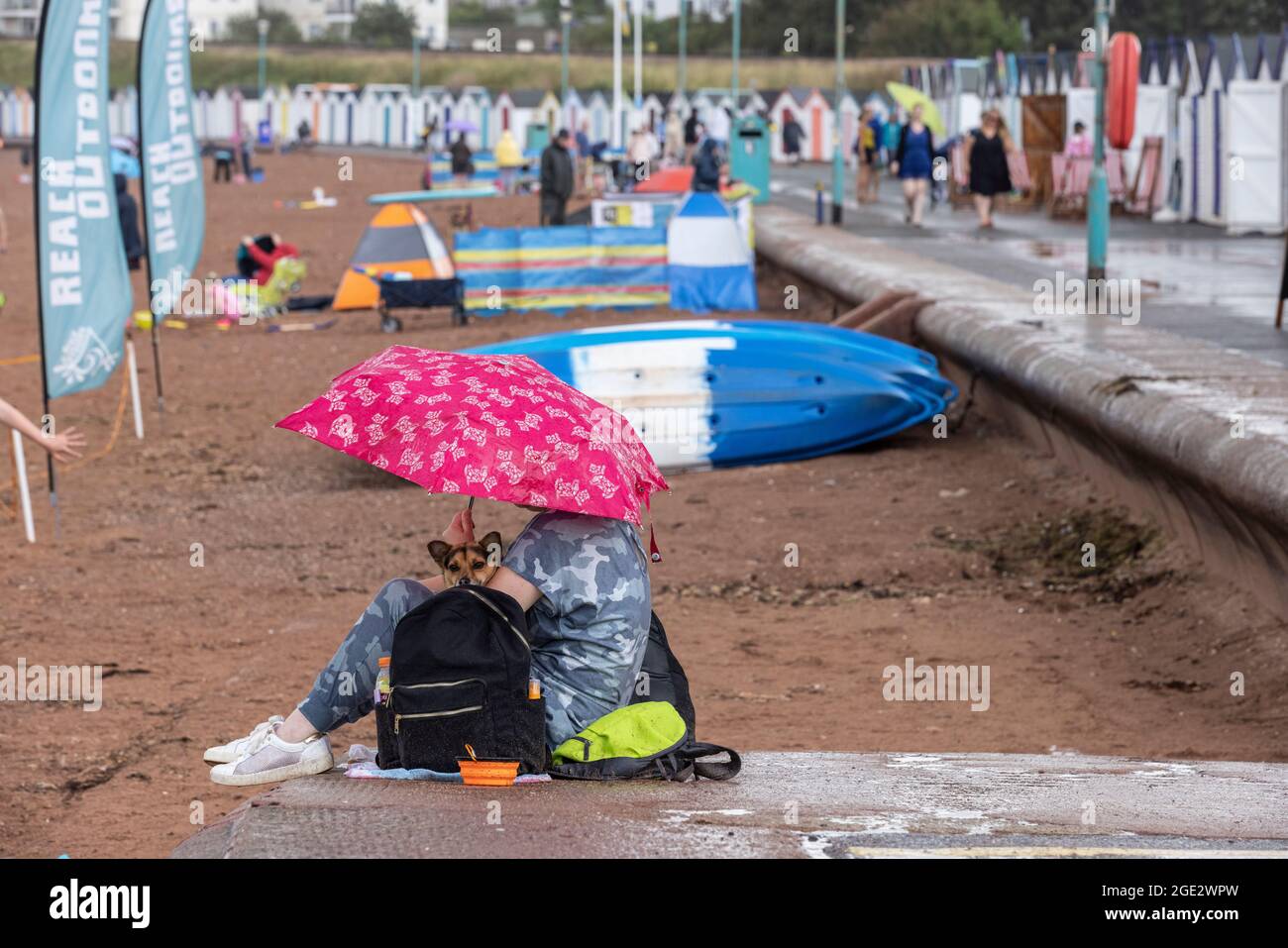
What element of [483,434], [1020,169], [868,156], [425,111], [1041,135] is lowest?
[483,434]

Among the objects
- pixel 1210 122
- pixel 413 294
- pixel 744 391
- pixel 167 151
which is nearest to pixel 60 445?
pixel 744 391

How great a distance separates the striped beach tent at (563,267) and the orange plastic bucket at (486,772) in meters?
17.8

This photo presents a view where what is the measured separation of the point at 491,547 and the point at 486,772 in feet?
2.79

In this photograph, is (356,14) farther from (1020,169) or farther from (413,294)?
(413,294)

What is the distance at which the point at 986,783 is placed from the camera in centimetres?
520

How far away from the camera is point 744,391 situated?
13195 mm

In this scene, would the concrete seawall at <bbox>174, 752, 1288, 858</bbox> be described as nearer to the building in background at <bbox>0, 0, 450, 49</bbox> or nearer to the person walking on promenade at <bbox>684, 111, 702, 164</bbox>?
the person walking on promenade at <bbox>684, 111, 702, 164</bbox>

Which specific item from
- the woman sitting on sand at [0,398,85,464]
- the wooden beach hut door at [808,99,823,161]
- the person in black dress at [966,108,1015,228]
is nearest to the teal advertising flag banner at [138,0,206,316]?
the woman sitting on sand at [0,398,85,464]

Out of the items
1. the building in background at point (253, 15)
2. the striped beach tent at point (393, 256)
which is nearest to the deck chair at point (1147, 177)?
the striped beach tent at point (393, 256)

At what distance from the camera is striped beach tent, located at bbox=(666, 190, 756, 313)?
22.1 m

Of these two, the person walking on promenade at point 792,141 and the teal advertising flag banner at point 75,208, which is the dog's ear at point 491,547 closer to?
the teal advertising flag banner at point 75,208

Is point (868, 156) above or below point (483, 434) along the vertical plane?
above
